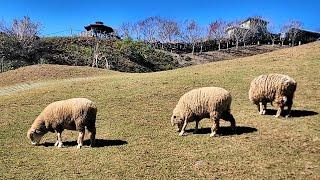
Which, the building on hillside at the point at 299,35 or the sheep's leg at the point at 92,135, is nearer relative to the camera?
the sheep's leg at the point at 92,135

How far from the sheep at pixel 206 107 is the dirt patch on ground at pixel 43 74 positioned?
94.4ft

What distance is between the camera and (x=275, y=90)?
2456 cm

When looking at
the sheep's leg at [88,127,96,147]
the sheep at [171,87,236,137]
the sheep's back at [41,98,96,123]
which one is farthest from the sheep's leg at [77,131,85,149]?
the sheep at [171,87,236,137]

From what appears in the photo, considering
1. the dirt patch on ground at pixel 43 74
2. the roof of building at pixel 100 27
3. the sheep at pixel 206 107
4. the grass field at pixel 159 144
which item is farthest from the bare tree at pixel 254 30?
the sheep at pixel 206 107

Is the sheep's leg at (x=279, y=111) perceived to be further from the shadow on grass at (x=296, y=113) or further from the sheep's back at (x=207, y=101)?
the sheep's back at (x=207, y=101)

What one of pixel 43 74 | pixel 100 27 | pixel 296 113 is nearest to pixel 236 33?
pixel 100 27

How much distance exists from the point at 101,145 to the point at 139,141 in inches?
67.3

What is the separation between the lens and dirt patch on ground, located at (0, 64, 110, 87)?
49.2 meters

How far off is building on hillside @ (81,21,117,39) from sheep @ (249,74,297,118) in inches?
3230

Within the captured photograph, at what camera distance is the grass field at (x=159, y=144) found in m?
18.0

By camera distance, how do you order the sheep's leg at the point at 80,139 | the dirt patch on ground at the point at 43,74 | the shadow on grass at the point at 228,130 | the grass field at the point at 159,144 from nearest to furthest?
the grass field at the point at 159,144, the sheep's leg at the point at 80,139, the shadow on grass at the point at 228,130, the dirt patch on ground at the point at 43,74

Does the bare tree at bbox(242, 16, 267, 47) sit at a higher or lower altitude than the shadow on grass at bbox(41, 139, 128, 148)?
higher

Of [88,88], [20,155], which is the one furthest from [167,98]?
[20,155]

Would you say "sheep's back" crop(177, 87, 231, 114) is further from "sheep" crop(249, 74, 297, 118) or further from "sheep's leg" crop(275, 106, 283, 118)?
"sheep's leg" crop(275, 106, 283, 118)
